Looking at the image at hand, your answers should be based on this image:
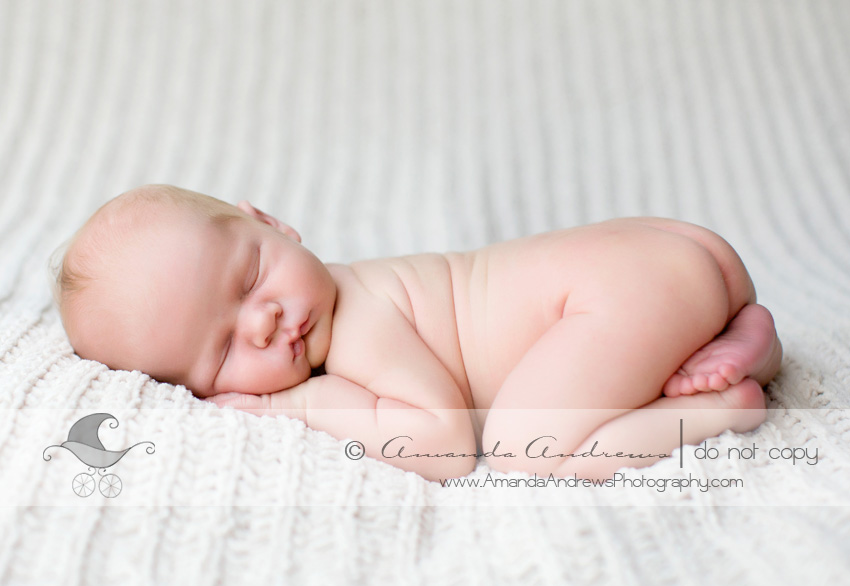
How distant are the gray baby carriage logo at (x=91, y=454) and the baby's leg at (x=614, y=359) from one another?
479 mm

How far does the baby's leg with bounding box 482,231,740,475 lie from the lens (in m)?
0.96

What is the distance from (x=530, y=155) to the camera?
6.82 ft

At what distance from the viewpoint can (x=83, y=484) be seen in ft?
2.70

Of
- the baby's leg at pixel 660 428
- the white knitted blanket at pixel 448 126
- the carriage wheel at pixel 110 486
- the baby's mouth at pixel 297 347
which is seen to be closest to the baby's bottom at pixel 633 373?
the baby's leg at pixel 660 428

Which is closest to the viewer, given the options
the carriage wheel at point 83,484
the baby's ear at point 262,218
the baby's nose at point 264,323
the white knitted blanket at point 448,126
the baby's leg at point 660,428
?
the carriage wheel at point 83,484

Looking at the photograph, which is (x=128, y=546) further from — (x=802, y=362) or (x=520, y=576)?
(x=802, y=362)

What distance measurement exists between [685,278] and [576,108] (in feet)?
4.12

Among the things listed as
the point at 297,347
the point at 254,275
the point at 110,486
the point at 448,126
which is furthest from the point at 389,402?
the point at 448,126

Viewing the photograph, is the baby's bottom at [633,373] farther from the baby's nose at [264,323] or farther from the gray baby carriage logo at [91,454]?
the gray baby carriage logo at [91,454]

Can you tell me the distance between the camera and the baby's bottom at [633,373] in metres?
0.96

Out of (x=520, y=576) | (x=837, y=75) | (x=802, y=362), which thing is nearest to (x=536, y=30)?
(x=837, y=75)

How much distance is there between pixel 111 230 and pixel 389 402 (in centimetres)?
48

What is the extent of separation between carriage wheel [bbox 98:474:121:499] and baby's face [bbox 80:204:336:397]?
253 millimetres

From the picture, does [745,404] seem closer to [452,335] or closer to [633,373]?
[633,373]
